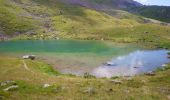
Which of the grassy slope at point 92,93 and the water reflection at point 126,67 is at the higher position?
the grassy slope at point 92,93

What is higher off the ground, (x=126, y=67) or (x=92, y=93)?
(x=92, y=93)

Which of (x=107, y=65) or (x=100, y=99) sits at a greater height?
(x=100, y=99)

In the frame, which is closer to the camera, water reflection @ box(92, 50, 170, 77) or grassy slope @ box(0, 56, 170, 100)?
grassy slope @ box(0, 56, 170, 100)

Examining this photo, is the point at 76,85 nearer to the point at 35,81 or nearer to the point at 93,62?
the point at 35,81

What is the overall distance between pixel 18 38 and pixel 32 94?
14384 centimetres

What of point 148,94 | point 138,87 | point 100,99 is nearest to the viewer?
point 100,99

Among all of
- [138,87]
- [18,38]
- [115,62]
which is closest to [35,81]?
[138,87]

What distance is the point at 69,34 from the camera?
624 feet

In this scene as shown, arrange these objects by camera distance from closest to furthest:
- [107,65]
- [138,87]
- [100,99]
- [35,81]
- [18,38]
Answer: [100,99] → [138,87] → [35,81] → [107,65] → [18,38]

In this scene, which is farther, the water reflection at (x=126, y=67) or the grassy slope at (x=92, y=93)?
the water reflection at (x=126, y=67)

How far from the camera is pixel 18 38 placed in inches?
6998

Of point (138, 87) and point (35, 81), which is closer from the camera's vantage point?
point (138, 87)

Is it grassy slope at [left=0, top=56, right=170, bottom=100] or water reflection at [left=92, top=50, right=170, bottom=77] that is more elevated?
grassy slope at [left=0, top=56, right=170, bottom=100]

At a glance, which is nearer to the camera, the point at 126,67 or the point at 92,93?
the point at 92,93
